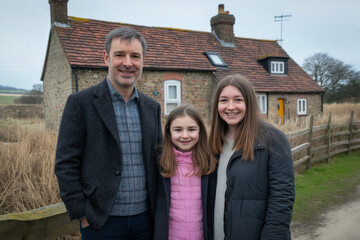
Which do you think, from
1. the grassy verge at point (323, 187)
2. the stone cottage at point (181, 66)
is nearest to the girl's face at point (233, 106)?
the grassy verge at point (323, 187)

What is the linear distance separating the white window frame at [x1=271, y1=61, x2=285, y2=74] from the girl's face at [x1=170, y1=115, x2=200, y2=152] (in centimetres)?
1589

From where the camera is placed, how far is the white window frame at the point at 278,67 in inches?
666

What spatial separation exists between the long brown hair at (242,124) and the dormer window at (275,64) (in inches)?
612

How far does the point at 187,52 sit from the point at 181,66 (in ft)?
5.41

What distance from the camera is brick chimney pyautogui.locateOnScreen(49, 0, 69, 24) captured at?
→ 477 inches

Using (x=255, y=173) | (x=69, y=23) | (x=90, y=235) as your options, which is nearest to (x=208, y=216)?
(x=255, y=173)

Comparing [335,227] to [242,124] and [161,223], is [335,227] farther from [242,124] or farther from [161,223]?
[161,223]

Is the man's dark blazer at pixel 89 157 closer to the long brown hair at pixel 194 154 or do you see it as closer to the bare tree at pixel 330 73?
the long brown hair at pixel 194 154

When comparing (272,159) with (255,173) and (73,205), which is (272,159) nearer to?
(255,173)

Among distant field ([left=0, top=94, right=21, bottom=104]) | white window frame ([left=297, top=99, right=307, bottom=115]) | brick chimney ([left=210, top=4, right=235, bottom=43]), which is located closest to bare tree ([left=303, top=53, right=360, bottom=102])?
white window frame ([left=297, top=99, right=307, bottom=115])

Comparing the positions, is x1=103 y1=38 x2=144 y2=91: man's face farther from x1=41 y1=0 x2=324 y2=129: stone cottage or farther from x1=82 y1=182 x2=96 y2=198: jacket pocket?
x1=41 y1=0 x2=324 y2=129: stone cottage

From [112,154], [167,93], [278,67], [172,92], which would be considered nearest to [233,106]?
[112,154]

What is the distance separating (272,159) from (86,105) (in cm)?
133

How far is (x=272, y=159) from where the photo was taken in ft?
6.09
